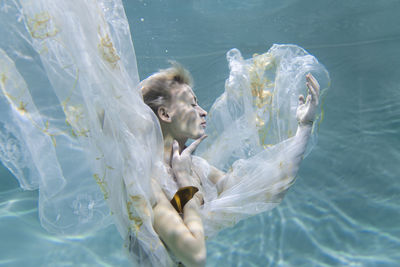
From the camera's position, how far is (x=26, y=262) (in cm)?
354

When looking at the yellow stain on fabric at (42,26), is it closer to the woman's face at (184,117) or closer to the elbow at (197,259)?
the woman's face at (184,117)

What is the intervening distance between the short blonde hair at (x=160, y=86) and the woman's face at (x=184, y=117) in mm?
44

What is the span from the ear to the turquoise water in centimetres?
232

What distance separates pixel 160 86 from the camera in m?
1.80

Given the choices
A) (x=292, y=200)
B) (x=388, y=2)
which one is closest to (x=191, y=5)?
(x=388, y=2)

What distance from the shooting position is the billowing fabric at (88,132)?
1179 mm

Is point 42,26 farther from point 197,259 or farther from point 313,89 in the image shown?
point 313,89

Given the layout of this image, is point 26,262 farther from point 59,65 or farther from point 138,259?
point 59,65

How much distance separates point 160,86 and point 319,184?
3284mm

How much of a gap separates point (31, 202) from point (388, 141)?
17.6 ft

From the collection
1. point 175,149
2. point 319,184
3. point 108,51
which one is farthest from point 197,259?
point 319,184

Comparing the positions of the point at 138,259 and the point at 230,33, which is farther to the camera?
the point at 230,33

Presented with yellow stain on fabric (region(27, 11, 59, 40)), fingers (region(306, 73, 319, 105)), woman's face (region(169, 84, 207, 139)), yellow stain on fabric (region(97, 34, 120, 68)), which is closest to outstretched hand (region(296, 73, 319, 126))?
fingers (region(306, 73, 319, 105))

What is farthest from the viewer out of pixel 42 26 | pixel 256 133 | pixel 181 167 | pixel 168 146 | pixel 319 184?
pixel 319 184
